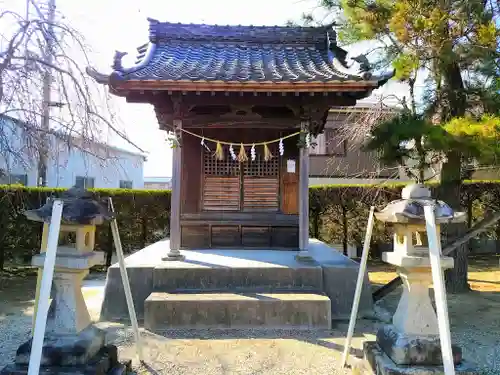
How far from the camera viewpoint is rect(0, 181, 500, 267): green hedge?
1052 cm

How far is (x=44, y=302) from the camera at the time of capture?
2758 millimetres

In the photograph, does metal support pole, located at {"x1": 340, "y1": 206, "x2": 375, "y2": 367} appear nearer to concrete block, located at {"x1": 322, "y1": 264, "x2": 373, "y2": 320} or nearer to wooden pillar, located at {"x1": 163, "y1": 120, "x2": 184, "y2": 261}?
concrete block, located at {"x1": 322, "y1": 264, "x2": 373, "y2": 320}

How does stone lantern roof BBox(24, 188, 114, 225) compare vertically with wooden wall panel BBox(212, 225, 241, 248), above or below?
above

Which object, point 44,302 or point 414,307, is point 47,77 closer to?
point 44,302

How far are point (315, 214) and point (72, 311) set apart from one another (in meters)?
9.67

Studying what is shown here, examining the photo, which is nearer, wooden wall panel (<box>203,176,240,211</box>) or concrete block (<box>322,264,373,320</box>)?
concrete block (<box>322,264,373,320</box>)

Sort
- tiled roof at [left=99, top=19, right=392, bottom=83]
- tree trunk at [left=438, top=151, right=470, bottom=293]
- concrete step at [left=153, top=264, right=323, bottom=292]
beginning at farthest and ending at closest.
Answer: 1. tree trunk at [left=438, top=151, right=470, bottom=293]
2. tiled roof at [left=99, top=19, right=392, bottom=83]
3. concrete step at [left=153, top=264, right=323, bottom=292]

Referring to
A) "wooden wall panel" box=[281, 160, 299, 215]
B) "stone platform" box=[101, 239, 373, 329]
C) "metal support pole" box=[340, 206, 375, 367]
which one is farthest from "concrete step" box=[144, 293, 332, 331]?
"wooden wall panel" box=[281, 160, 299, 215]

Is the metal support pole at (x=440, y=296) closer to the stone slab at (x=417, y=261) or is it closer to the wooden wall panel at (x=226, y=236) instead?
the stone slab at (x=417, y=261)

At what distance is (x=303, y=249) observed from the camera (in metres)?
6.91

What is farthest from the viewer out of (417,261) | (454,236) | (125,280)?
(454,236)

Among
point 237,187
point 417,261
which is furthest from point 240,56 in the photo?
point 417,261

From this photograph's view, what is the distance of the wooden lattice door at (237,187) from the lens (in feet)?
27.8

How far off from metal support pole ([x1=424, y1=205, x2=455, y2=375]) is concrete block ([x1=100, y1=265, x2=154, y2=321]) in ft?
14.8
